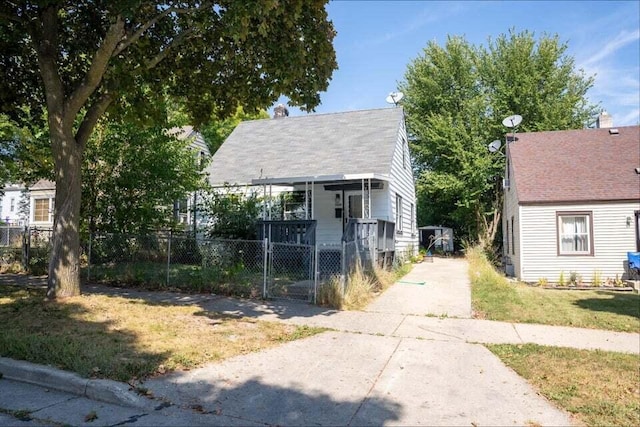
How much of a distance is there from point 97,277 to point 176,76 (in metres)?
5.25

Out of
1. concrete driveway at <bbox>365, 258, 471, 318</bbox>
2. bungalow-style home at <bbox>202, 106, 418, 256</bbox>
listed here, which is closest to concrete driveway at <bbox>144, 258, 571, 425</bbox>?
concrete driveway at <bbox>365, 258, 471, 318</bbox>

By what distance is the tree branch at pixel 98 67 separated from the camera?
25.0 ft

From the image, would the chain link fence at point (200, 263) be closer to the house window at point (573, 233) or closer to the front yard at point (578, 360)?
the front yard at point (578, 360)

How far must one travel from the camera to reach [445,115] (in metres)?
Result: 30.2

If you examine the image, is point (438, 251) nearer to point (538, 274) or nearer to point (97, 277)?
point (538, 274)

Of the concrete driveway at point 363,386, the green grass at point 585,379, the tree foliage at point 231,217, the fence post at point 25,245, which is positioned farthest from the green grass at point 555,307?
the fence post at point 25,245

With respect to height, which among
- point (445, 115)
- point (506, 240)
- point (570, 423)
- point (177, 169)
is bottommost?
point (570, 423)

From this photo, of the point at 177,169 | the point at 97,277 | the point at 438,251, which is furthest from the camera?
the point at 438,251

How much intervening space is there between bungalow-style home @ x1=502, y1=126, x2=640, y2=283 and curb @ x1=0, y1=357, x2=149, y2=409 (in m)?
14.6

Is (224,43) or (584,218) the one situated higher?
(224,43)

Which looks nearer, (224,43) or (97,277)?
(224,43)

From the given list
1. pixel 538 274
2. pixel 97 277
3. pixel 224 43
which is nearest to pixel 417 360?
pixel 224 43

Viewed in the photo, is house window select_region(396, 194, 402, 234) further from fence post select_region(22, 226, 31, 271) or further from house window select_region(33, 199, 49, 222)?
house window select_region(33, 199, 49, 222)

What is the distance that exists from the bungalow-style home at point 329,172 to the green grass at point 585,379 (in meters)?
7.41
